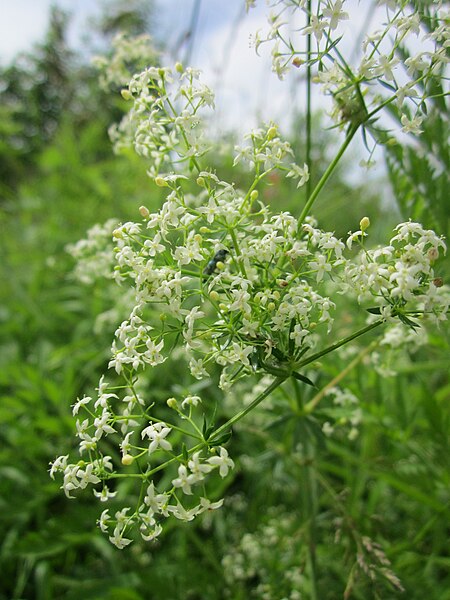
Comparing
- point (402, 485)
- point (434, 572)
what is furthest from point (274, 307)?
point (434, 572)

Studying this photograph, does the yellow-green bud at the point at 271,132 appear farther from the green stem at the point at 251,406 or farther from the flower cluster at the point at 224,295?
the green stem at the point at 251,406

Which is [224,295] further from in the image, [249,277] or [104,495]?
[104,495]

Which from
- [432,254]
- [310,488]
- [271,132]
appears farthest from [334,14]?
[310,488]

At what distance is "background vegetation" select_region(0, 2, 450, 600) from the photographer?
136cm

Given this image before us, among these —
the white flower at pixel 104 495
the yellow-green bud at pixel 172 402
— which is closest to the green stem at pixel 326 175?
the yellow-green bud at pixel 172 402

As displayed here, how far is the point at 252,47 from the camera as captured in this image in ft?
3.09

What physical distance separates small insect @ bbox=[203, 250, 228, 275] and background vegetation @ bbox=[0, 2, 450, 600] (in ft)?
1.22

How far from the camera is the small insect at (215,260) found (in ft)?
3.18

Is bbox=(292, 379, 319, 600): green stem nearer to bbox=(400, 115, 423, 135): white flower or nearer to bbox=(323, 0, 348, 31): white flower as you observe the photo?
bbox=(400, 115, 423, 135): white flower

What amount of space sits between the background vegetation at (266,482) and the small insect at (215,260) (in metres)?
0.37

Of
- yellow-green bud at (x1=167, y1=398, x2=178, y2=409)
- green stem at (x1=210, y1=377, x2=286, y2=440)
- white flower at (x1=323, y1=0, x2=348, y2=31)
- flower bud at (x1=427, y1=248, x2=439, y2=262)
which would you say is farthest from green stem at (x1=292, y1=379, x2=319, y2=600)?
white flower at (x1=323, y1=0, x2=348, y2=31)

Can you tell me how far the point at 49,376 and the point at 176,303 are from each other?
163cm

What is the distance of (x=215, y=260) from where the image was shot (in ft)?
3.22

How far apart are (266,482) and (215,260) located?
4.21 ft
